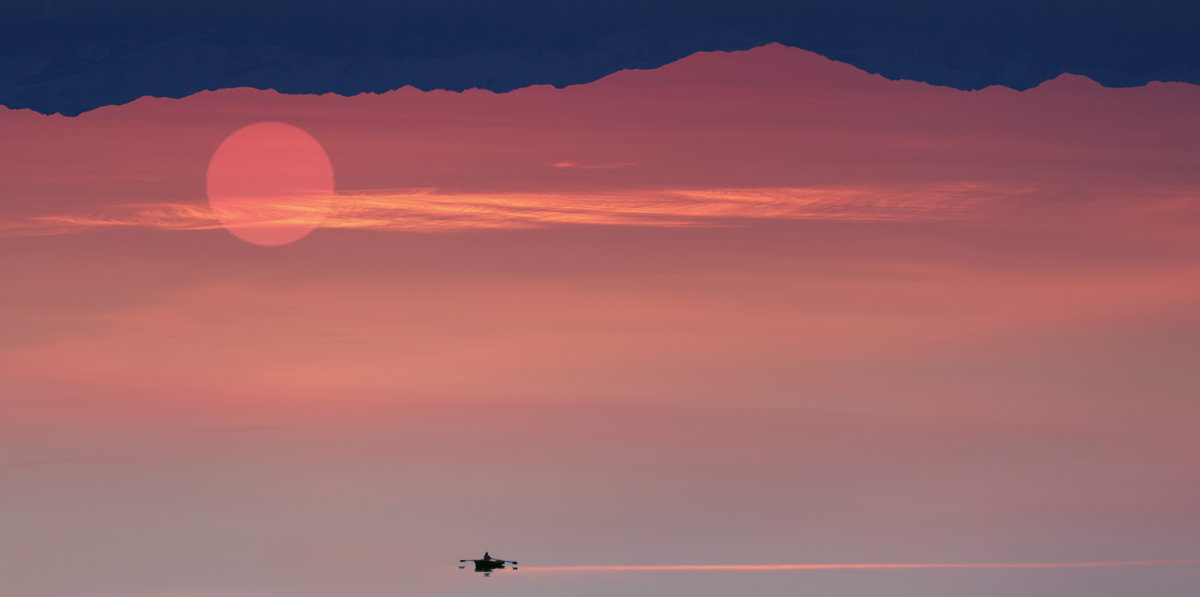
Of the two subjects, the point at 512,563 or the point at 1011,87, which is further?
→ the point at 1011,87

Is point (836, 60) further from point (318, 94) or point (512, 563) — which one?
point (512, 563)

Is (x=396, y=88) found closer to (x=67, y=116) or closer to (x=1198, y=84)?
(x=67, y=116)

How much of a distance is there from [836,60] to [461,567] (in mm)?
19376

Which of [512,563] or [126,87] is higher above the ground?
[126,87]

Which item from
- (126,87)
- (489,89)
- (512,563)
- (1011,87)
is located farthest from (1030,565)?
(126,87)

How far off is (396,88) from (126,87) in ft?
24.9

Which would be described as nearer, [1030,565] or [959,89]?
[1030,565]

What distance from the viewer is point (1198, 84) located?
176 feet

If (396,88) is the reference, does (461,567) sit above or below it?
below

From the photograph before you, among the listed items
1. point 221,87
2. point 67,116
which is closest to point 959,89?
point 221,87

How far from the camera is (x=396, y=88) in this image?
55.8 meters

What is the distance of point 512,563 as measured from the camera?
142ft

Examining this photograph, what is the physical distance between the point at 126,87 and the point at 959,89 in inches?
934

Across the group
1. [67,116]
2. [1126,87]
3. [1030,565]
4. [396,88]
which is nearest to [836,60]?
[1126,87]
